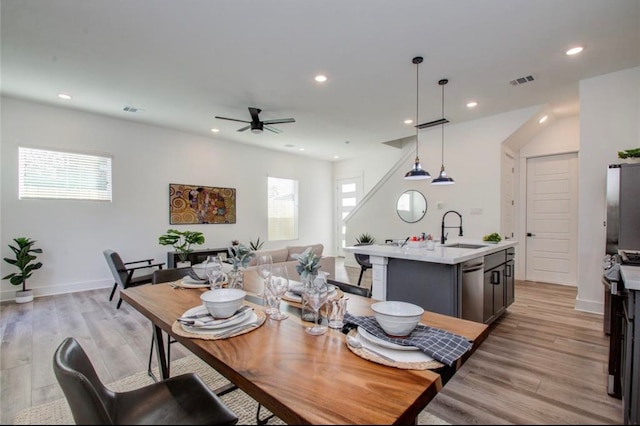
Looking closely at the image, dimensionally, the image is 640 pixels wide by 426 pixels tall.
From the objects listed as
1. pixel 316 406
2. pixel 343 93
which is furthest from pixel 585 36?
pixel 316 406

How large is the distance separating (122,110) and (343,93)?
11.8ft

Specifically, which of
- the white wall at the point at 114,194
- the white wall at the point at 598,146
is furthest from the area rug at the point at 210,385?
the white wall at the point at 598,146

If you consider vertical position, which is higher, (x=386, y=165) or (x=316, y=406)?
(x=386, y=165)

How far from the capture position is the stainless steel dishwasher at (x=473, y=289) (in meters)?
2.58

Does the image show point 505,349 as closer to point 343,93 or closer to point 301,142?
point 343,93

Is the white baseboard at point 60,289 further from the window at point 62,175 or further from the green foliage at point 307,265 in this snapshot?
the green foliage at point 307,265

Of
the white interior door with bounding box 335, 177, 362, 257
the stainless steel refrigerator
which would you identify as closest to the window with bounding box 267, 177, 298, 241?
the white interior door with bounding box 335, 177, 362, 257

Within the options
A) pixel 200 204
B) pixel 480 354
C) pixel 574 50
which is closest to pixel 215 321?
pixel 480 354

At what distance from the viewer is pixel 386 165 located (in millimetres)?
8141

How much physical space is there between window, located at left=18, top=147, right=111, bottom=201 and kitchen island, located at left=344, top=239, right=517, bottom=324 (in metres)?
4.77

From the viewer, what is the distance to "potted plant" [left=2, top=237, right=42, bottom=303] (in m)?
4.12

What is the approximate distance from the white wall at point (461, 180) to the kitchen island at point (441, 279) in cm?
215

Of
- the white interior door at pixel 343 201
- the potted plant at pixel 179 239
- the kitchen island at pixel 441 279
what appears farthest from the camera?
the white interior door at pixel 343 201

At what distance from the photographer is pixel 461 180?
536 centimetres
